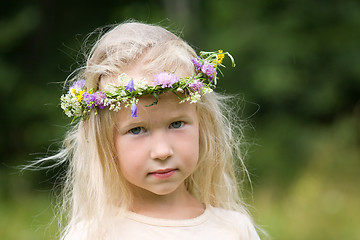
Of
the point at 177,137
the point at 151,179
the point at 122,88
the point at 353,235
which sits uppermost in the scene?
the point at 122,88

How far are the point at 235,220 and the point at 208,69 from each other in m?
0.74

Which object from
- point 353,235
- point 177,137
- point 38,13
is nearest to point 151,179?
point 177,137

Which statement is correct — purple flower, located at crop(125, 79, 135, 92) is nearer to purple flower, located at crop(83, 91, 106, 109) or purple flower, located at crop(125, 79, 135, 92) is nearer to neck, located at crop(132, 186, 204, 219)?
purple flower, located at crop(83, 91, 106, 109)

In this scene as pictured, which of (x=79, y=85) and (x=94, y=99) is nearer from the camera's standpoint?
(x=94, y=99)

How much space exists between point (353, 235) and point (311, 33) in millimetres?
4178

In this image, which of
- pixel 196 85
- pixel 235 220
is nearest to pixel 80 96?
pixel 196 85

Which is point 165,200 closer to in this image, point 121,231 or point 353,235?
point 121,231

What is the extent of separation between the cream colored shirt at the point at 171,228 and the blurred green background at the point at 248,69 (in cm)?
435

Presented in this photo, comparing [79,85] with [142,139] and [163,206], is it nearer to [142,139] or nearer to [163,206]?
[142,139]

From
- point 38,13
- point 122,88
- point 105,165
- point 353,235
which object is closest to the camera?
point 122,88

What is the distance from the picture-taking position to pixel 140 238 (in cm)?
250

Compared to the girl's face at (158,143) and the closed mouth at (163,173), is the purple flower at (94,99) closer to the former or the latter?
the girl's face at (158,143)

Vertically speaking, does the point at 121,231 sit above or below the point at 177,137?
below

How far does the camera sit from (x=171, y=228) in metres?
2.56
